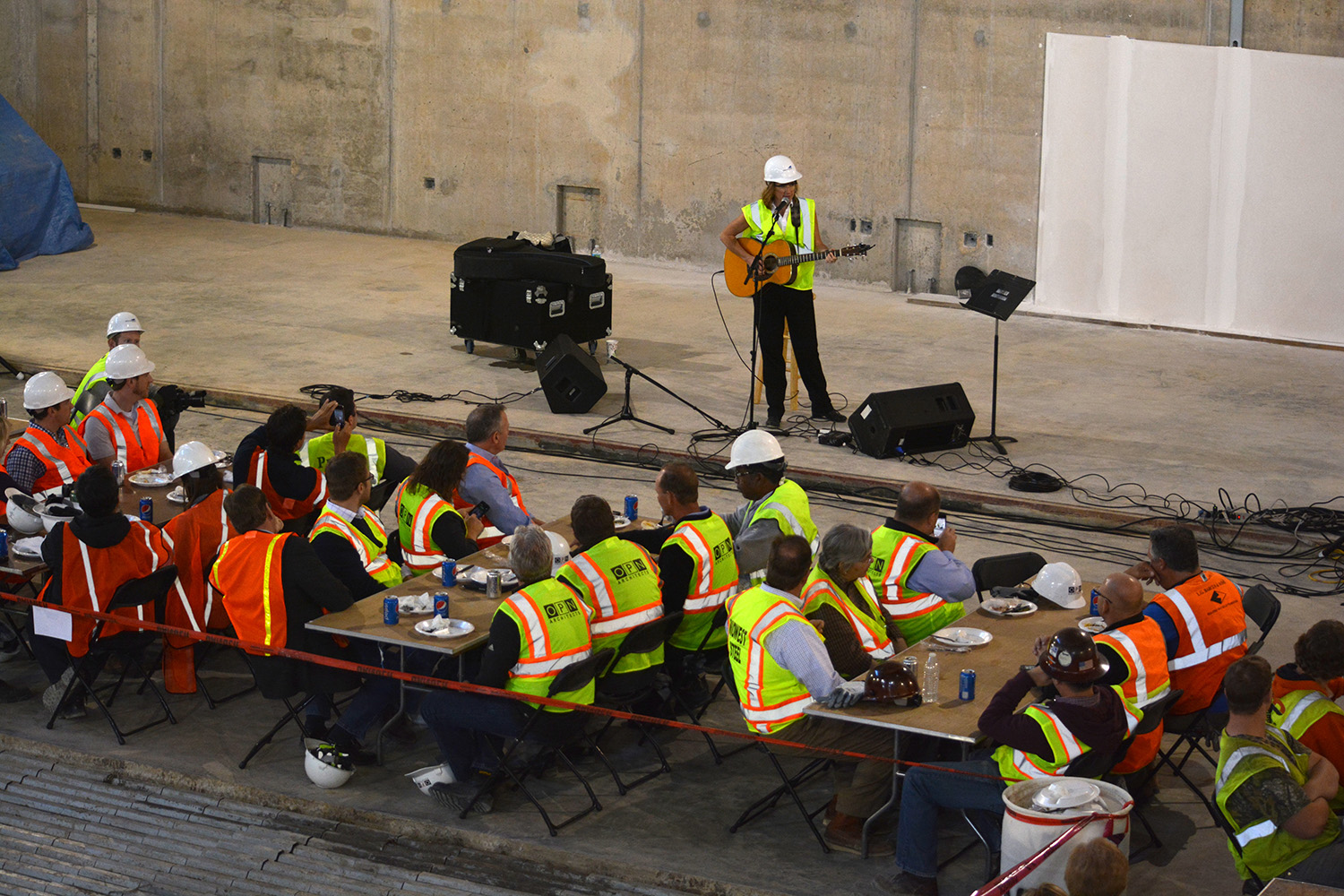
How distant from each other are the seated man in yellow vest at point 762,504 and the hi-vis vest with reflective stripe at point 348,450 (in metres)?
2.40

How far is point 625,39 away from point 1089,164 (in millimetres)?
5831

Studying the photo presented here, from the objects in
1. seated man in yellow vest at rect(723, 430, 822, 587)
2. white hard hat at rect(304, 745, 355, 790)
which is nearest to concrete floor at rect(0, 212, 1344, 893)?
white hard hat at rect(304, 745, 355, 790)

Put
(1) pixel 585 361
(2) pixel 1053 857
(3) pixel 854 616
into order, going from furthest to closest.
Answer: (1) pixel 585 361 < (3) pixel 854 616 < (2) pixel 1053 857

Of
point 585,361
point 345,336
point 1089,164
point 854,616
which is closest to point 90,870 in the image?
point 854,616

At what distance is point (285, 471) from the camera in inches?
344

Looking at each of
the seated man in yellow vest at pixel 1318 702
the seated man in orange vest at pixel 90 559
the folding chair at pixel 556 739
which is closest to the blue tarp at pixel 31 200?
the seated man in orange vest at pixel 90 559

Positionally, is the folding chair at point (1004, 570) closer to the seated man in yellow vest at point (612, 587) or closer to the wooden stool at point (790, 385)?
the seated man in yellow vest at point (612, 587)

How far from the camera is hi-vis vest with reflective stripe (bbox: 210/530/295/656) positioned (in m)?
7.17

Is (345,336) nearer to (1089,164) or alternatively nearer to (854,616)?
(1089,164)

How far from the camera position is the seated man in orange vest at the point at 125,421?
9.43m

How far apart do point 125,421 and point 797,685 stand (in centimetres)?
485

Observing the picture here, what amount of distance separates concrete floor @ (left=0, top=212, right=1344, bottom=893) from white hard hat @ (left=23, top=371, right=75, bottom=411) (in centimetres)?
153

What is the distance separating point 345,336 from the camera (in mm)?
15844

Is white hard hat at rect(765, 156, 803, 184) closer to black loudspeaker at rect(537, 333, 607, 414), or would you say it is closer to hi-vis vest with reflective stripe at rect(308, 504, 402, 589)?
A: black loudspeaker at rect(537, 333, 607, 414)
